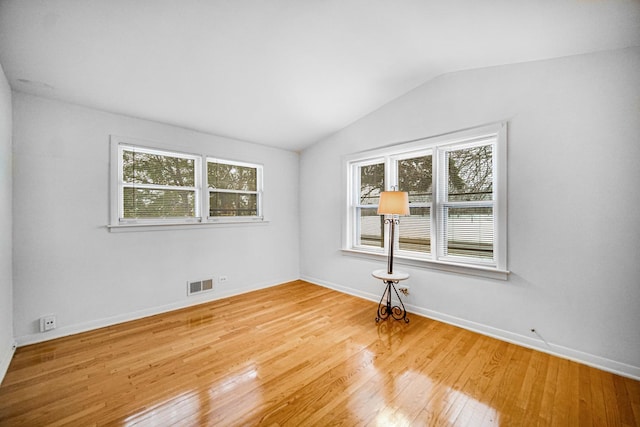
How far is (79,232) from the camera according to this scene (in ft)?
9.34

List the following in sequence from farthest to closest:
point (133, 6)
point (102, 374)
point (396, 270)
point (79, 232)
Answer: point (396, 270) < point (79, 232) < point (102, 374) < point (133, 6)

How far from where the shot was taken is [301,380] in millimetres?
2020

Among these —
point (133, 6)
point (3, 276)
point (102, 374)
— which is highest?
point (133, 6)

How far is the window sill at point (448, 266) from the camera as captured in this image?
2.74 metres

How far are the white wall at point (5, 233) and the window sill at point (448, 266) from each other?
12.4ft

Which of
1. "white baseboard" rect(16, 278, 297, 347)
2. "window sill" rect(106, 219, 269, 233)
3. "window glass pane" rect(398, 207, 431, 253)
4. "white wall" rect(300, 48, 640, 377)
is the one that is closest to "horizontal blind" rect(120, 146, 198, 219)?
"window sill" rect(106, 219, 269, 233)

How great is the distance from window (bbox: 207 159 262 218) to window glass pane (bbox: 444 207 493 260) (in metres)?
Result: 2.96

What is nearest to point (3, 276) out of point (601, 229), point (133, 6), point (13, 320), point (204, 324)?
point (13, 320)

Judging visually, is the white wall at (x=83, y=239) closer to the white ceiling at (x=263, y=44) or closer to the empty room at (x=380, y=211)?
the empty room at (x=380, y=211)

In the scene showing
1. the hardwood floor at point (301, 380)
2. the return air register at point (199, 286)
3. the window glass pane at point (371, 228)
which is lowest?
the hardwood floor at point (301, 380)

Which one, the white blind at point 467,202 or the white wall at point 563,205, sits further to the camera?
the white blind at point 467,202

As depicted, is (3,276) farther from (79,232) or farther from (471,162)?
(471,162)

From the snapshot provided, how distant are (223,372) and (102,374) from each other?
0.97 meters

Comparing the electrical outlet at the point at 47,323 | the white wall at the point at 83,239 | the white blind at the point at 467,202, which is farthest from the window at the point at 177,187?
the white blind at the point at 467,202
